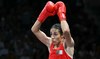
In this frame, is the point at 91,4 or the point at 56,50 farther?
the point at 91,4

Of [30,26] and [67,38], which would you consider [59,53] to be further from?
[30,26]

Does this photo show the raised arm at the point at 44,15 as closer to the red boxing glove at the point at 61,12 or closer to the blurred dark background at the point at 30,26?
the red boxing glove at the point at 61,12

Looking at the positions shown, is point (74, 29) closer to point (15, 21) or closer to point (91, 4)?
point (91, 4)

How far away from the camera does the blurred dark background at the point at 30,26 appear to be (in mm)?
8969

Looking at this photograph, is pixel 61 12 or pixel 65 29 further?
pixel 61 12

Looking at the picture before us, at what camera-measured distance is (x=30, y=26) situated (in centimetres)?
966

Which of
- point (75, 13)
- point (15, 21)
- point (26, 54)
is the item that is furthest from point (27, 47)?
point (75, 13)

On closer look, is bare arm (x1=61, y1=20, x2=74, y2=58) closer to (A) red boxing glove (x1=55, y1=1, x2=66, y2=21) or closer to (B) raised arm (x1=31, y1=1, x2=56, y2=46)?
(A) red boxing glove (x1=55, y1=1, x2=66, y2=21)

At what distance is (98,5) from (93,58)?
1509 mm

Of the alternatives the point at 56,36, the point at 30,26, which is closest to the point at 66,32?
the point at 56,36

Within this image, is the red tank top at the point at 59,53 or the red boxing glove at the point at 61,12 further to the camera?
the red tank top at the point at 59,53

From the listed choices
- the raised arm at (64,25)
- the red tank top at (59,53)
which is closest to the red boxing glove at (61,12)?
the raised arm at (64,25)

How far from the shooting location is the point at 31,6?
33.7 ft

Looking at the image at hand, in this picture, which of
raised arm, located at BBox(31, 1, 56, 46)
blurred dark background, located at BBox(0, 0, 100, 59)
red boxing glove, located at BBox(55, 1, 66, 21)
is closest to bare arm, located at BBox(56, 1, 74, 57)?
red boxing glove, located at BBox(55, 1, 66, 21)
